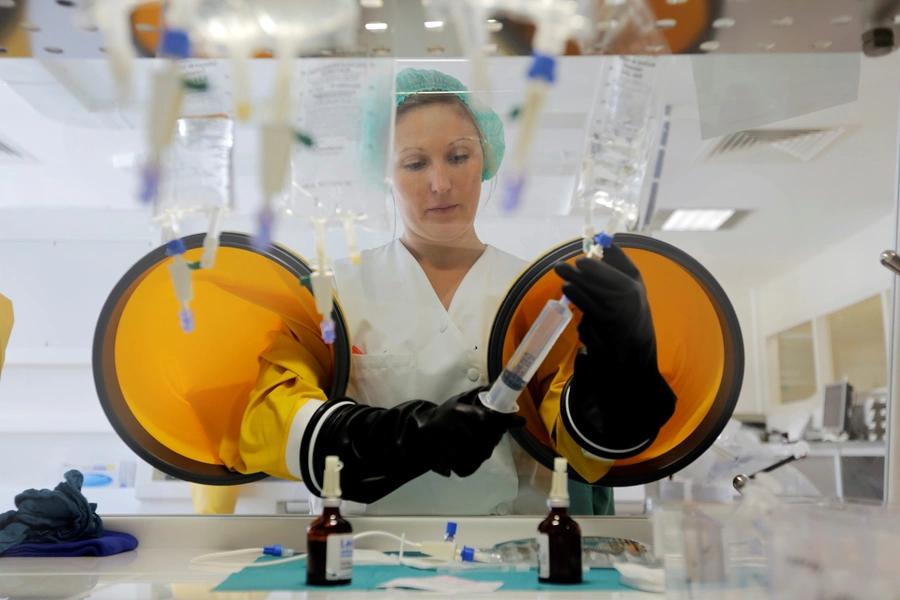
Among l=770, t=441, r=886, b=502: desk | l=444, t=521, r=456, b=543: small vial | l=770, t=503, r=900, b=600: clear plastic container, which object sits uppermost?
l=770, t=503, r=900, b=600: clear plastic container

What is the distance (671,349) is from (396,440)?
1.82 ft

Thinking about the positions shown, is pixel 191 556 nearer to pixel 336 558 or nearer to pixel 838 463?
pixel 336 558

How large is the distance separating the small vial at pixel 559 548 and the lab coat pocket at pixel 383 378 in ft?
1.38

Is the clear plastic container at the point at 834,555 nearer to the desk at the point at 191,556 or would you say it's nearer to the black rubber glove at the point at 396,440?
the desk at the point at 191,556

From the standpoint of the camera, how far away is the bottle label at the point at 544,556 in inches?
32.1

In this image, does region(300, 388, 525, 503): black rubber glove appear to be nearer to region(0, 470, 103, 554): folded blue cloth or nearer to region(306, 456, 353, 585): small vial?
region(306, 456, 353, 585): small vial

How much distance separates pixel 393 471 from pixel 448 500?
0.67 feet

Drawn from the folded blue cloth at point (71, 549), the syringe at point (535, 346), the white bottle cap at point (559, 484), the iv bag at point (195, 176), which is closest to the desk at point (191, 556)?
the folded blue cloth at point (71, 549)

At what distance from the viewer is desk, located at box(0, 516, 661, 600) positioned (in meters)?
0.75

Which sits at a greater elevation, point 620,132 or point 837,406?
point 620,132

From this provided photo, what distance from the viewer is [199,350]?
4.11 feet

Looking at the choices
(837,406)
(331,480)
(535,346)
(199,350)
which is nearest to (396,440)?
(331,480)

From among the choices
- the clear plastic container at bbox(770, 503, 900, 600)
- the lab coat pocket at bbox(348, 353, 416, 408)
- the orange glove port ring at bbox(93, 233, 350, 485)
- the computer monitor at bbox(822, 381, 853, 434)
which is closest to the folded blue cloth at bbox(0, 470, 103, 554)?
the orange glove port ring at bbox(93, 233, 350, 485)

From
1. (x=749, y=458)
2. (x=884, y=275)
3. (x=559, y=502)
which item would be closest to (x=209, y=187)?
(x=559, y=502)
